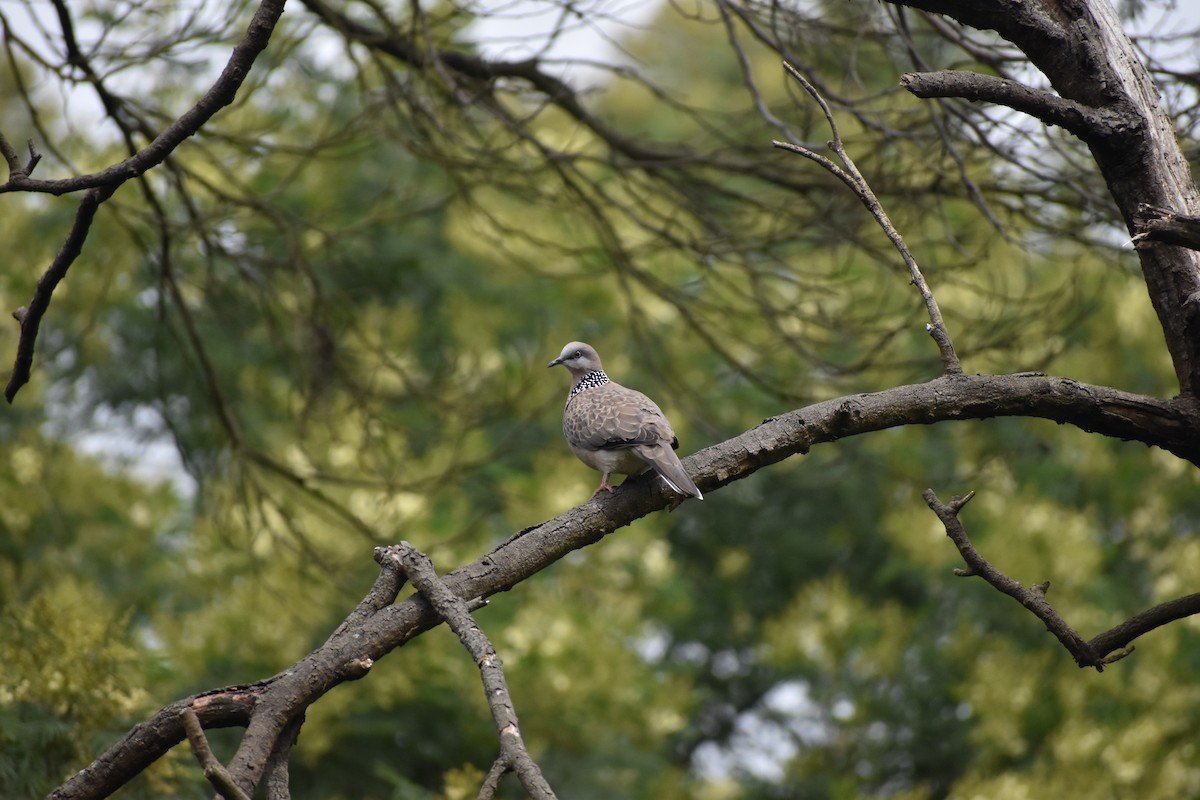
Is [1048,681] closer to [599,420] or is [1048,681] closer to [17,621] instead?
[599,420]

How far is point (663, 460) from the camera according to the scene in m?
3.04

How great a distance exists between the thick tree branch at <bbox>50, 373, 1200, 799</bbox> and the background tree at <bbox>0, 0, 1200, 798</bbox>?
0.01 metres

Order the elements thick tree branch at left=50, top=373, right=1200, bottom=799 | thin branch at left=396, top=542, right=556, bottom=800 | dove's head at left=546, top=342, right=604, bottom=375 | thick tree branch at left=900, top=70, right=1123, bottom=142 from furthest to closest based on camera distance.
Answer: dove's head at left=546, top=342, right=604, bottom=375 < thick tree branch at left=900, top=70, right=1123, bottom=142 < thick tree branch at left=50, top=373, right=1200, bottom=799 < thin branch at left=396, top=542, right=556, bottom=800

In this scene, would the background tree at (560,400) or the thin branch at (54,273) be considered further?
the background tree at (560,400)

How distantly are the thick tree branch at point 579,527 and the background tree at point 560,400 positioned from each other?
1cm

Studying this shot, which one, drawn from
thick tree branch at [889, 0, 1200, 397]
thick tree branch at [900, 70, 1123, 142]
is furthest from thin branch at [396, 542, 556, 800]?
thick tree branch at [889, 0, 1200, 397]

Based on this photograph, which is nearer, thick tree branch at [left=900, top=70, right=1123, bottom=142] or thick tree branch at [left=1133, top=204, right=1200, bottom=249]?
thick tree branch at [left=1133, top=204, right=1200, bottom=249]

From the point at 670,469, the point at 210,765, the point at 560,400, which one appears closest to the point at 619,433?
the point at 670,469

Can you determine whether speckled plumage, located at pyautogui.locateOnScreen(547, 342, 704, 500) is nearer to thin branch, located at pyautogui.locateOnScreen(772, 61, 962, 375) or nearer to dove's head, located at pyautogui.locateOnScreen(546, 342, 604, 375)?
dove's head, located at pyautogui.locateOnScreen(546, 342, 604, 375)

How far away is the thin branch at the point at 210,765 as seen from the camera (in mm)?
1820

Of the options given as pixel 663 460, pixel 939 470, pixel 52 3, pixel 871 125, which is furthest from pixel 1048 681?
pixel 52 3

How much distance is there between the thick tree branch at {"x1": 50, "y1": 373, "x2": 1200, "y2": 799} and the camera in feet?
7.29

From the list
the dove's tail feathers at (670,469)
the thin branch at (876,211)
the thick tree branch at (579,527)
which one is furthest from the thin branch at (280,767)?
the thin branch at (876,211)

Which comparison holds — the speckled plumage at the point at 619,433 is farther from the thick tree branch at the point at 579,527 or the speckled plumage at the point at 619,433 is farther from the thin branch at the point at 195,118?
the thin branch at the point at 195,118
